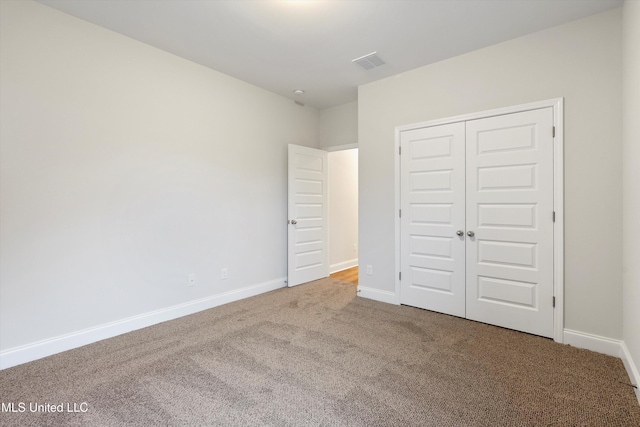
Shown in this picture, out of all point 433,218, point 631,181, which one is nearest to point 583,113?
point 631,181

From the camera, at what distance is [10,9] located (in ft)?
7.38

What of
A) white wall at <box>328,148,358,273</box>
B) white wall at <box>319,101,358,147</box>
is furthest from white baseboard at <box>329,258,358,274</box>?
white wall at <box>319,101,358,147</box>

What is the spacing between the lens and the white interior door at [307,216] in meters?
4.39

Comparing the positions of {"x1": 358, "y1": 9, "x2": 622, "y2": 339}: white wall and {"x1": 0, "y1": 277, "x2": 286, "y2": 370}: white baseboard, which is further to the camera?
{"x1": 358, "y1": 9, "x2": 622, "y2": 339}: white wall

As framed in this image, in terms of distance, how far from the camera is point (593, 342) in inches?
97.2

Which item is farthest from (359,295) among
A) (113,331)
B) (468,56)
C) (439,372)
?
(468,56)

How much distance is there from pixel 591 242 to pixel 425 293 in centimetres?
156

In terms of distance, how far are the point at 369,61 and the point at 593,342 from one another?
3322 mm

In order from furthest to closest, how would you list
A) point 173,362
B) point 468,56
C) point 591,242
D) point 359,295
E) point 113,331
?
point 359,295 < point 468,56 < point 113,331 < point 591,242 < point 173,362

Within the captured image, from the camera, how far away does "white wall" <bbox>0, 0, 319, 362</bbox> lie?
7.56 feet

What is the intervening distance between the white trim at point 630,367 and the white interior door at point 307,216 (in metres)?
3.41

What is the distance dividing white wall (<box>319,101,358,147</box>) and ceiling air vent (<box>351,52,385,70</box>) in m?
1.23

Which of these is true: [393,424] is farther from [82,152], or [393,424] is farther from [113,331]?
[82,152]

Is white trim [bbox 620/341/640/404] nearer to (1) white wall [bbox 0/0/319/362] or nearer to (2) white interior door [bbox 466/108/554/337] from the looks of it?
(2) white interior door [bbox 466/108/554/337]
